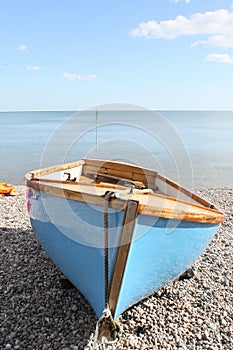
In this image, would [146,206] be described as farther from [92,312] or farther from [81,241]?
[92,312]

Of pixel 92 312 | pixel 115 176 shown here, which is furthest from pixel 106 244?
pixel 115 176

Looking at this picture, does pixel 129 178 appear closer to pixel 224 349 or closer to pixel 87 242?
pixel 87 242

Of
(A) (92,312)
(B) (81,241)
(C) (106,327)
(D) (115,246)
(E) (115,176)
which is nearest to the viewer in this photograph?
(D) (115,246)

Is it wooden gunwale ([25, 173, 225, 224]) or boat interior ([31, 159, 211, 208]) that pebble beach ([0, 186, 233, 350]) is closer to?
wooden gunwale ([25, 173, 225, 224])

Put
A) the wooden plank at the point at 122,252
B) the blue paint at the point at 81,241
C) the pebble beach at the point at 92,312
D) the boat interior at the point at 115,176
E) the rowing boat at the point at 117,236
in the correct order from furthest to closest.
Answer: the boat interior at the point at 115,176, the pebble beach at the point at 92,312, the blue paint at the point at 81,241, the rowing boat at the point at 117,236, the wooden plank at the point at 122,252

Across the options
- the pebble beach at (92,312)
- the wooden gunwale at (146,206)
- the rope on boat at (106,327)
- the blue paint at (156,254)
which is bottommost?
the pebble beach at (92,312)

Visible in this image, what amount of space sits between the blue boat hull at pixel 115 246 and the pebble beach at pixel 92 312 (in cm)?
28

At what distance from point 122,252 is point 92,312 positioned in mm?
1054

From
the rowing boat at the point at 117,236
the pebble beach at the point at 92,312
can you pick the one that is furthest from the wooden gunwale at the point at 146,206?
the pebble beach at the point at 92,312

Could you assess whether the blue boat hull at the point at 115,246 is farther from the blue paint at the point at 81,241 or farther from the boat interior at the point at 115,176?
the boat interior at the point at 115,176

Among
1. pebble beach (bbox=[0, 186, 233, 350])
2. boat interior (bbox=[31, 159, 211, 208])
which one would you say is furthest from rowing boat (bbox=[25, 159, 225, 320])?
boat interior (bbox=[31, 159, 211, 208])

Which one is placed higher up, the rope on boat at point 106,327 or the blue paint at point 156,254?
the blue paint at point 156,254

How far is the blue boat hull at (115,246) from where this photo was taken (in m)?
2.61

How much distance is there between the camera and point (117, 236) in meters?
2.55
